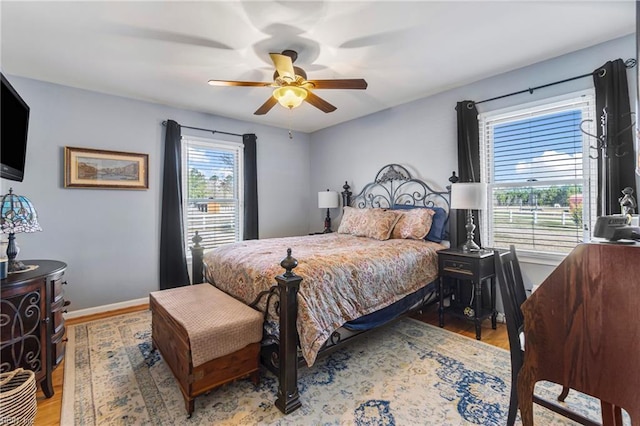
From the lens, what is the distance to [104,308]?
3553 millimetres

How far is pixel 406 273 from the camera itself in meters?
2.79

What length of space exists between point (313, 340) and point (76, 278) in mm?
3110

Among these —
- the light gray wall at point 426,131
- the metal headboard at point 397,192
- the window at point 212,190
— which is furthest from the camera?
the window at point 212,190

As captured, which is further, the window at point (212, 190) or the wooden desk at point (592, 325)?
the window at point (212, 190)

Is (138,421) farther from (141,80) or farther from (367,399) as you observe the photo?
(141,80)

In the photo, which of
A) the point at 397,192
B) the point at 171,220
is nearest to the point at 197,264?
the point at 171,220

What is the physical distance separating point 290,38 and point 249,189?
8.68 feet

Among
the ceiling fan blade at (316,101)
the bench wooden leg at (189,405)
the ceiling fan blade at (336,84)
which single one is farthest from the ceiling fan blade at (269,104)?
the bench wooden leg at (189,405)

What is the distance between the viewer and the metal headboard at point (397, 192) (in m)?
3.74

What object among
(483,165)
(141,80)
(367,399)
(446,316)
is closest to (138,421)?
(367,399)

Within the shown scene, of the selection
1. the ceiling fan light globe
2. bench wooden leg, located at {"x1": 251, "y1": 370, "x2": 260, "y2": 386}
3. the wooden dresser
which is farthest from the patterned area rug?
the ceiling fan light globe

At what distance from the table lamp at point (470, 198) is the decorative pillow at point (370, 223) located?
2.67ft

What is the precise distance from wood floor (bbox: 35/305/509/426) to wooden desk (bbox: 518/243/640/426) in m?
1.74

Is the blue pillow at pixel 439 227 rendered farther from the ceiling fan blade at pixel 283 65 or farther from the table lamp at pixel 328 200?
the ceiling fan blade at pixel 283 65
